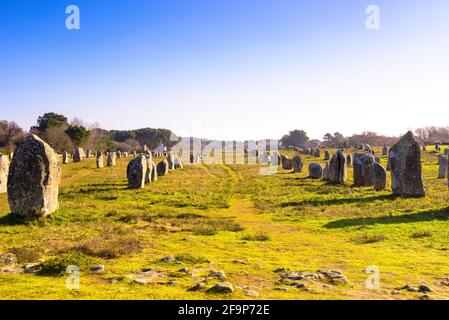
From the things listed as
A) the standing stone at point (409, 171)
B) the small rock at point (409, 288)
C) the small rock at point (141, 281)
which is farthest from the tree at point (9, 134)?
the small rock at point (409, 288)

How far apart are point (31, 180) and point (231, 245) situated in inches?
363

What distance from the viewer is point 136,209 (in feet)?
74.2

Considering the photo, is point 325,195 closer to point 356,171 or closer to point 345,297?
point 356,171

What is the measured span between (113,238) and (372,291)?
8728 mm

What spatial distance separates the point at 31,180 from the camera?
59.5 feet

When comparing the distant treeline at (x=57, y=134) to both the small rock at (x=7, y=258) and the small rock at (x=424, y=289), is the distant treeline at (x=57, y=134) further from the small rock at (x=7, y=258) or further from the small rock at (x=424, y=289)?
the small rock at (x=424, y=289)

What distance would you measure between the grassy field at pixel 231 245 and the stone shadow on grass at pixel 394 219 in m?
0.04

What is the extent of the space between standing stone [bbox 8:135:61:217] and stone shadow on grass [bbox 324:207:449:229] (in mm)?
11843

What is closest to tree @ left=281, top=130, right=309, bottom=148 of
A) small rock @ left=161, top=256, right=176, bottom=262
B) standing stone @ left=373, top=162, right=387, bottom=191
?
standing stone @ left=373, top=162, right=387, bottom=191

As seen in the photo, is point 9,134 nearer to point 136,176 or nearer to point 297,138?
point 136,176

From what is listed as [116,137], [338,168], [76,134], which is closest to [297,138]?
[116,137]

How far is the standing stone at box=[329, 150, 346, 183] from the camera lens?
35062 millimetres

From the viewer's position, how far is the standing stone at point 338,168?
35.1 m
